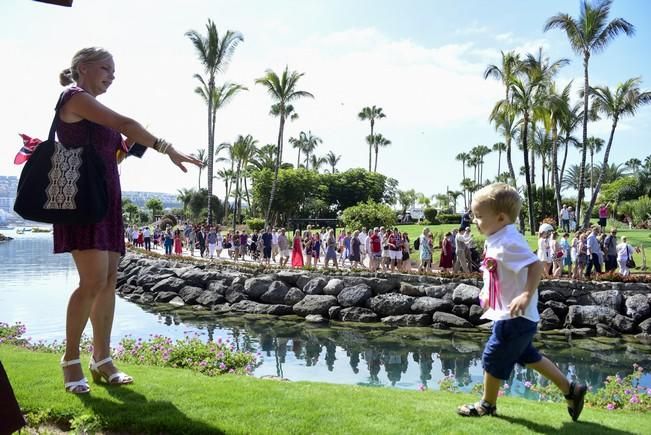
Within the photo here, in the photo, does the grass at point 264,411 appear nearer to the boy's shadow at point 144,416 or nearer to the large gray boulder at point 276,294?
the boy's shadow at point 144,416

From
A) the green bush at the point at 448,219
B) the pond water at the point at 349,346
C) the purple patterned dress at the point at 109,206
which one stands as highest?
the green bush at the point at 448,219

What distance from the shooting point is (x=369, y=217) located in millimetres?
30000

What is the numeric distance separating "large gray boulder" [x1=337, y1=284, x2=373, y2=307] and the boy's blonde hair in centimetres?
1514

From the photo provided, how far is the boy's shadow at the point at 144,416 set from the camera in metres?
3.13

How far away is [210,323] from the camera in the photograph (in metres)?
17.5

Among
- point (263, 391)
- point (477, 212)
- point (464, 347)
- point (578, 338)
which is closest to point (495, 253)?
point (477, 212)

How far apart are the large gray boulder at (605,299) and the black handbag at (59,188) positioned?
16.9 meters

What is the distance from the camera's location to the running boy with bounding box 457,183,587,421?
3.34 m

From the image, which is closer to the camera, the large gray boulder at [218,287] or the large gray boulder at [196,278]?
the large gray boulder at [218,287]

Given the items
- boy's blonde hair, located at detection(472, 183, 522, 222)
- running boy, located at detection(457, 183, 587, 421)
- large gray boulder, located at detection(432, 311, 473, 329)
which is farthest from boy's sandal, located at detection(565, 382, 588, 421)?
large gray boulder, located at detection(432, 311, 473, 329)

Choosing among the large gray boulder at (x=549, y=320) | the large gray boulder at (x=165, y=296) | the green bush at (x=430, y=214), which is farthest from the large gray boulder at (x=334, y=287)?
the green bush at (x=430, y=214)

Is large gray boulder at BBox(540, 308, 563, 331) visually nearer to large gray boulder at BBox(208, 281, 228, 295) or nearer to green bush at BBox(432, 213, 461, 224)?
large gray boulder at BBox(208, 281, 228, 295)

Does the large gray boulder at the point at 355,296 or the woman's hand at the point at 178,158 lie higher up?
the woman's hand at the point at 178,158

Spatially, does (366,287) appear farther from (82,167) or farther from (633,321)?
(82,167)
